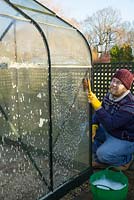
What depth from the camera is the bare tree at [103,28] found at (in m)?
24.8

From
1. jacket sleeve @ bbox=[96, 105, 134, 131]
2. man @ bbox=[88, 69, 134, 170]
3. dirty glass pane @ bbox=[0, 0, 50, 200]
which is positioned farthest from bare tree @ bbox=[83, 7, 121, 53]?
dirty glass pane @ bbox=[0, 0, 50, 200]

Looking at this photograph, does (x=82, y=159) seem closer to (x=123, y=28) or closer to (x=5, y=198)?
(x=5, y=198)

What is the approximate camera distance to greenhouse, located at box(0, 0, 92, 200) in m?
2.17

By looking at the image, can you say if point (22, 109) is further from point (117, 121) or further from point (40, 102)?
point (117, 121)

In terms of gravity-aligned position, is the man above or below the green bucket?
above

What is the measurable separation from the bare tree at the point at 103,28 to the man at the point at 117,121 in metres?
20.8

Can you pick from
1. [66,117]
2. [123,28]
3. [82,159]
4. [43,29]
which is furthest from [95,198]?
[123,28]

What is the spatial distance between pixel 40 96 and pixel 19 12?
2.39 feet

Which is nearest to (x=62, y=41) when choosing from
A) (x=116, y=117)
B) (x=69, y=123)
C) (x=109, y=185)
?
(x=69, y=123)

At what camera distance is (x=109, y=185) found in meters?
2.78

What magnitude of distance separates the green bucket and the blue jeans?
0.44 metres

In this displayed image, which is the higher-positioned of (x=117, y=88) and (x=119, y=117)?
(x=117, y=88)

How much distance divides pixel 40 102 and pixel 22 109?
0.61 feet

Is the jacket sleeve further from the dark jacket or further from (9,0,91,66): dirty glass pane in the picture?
(9,0,91,66): dirty glass pane
